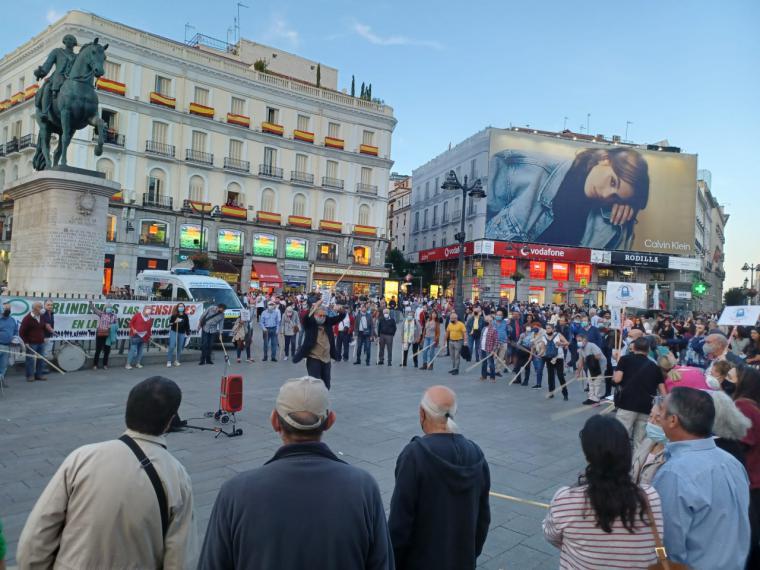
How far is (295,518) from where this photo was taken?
182 centimetres

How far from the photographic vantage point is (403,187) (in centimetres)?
7219

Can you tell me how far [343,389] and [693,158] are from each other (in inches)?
2107

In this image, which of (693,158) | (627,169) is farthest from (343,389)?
(693,158)

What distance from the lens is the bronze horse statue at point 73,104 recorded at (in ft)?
41.7

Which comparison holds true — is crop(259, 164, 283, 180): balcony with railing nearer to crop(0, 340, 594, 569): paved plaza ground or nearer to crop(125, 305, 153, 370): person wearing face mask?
crop(125, 305, 153, 370): person wearing face mask

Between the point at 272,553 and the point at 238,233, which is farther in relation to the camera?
the point at 238,233

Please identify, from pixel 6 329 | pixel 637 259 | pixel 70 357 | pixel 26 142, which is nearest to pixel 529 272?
pixel 637 259

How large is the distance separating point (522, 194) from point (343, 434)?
141 ft

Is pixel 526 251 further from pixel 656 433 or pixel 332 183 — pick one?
pixel 656 433

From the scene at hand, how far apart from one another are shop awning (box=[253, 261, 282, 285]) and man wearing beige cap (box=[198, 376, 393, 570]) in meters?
37.4

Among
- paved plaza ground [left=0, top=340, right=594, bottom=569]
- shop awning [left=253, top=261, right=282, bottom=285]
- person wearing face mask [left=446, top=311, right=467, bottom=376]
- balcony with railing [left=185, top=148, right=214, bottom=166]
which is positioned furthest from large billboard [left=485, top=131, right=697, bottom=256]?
paved plaza ground [left=0, top=340, right=594, bottom=569]

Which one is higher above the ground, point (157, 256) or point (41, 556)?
point (157, 256)

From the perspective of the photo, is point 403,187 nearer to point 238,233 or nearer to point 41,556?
point 238,233

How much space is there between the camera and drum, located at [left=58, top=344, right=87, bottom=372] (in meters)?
11.7
